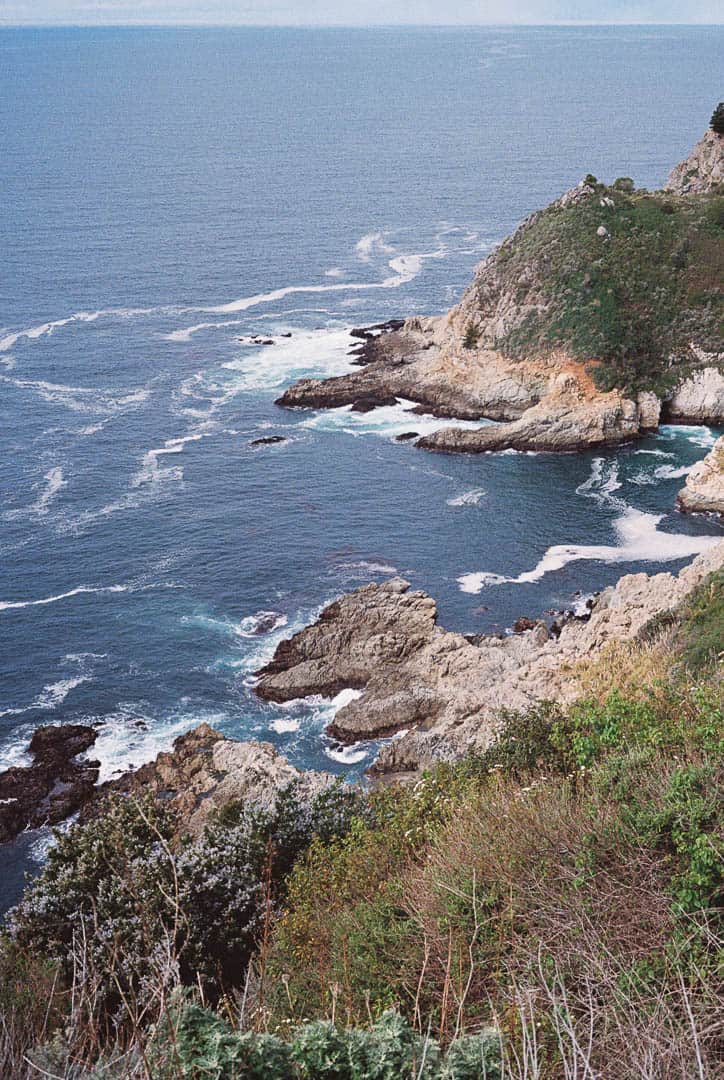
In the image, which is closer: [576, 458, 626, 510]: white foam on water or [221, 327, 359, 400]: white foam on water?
[576, 458, 626, 510]: white foam on water

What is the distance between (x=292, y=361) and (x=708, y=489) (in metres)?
41.8

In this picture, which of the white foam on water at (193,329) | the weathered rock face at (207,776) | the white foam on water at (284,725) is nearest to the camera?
the weathered rock face at (207,776)

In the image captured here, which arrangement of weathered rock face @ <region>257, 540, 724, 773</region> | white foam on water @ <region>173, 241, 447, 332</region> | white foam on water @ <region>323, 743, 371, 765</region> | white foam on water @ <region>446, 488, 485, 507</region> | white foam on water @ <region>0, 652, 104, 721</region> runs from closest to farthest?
weathered rock face @ <region>257, 540, 724, 773</region>, white foam on water @ <region>323, 743, 371, 765</region>, white foam on water @ <region>0, 652, 104, 721</region>, white foam on water @ <region>446, 488, 485, 507</region>, white foam on water @ <region>173, 241, 447, 332</region>

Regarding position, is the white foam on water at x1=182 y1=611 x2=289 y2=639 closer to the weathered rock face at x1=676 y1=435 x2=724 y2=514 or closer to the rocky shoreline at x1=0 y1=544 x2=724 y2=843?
the rocky shoreline at x1=0 y1=544 x2=724 y2=843

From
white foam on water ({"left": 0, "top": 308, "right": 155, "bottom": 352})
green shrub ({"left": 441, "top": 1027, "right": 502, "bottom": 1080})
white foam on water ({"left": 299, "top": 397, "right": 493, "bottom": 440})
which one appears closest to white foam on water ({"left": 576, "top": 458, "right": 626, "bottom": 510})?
white foam on water ({"left": 299, "top": 397, "right": 493, "bottom": 440})

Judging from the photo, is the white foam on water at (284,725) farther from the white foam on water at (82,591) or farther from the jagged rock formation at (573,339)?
the jagged rock formation at (573,339)

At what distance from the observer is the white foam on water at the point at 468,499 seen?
2638 inches

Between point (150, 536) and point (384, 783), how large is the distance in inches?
1175

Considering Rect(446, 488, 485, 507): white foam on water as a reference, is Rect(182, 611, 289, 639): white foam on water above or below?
below

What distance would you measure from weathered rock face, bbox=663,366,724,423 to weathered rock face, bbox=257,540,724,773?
32675 millimetres

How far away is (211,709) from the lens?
152 ft

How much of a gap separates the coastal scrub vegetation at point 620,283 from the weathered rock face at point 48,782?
166 ft

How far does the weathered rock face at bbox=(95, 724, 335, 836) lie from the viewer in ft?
119

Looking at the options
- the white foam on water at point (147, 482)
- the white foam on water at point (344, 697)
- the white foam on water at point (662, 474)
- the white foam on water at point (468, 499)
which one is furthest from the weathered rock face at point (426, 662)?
the white foam on water at point (662, 474)
